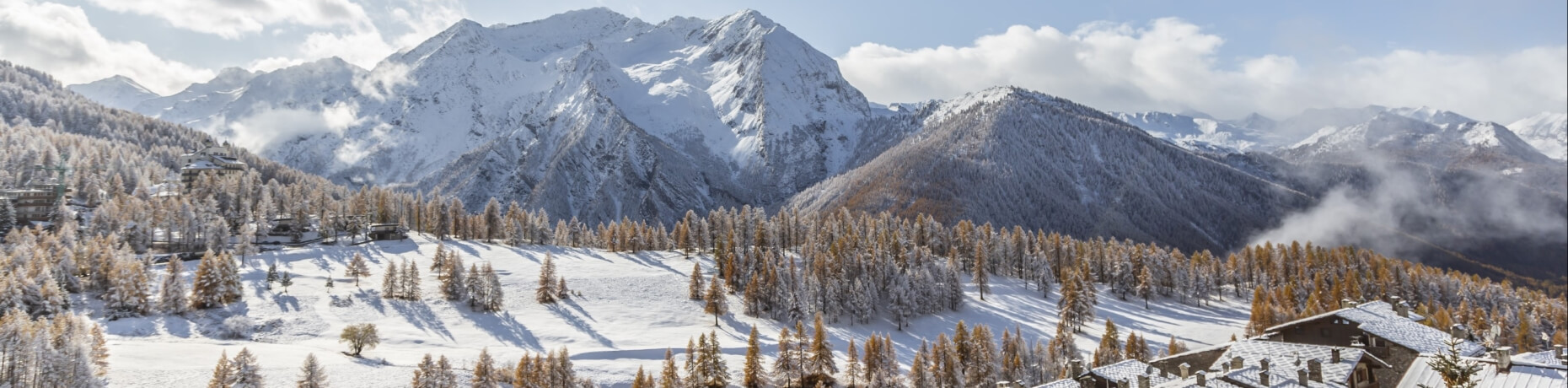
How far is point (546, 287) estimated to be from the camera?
115m

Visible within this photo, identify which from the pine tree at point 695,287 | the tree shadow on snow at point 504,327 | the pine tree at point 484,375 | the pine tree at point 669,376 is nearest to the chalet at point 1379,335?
the pine tree at point 669,376

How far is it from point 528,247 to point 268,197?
49.7 meters

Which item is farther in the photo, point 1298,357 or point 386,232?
point 386,232

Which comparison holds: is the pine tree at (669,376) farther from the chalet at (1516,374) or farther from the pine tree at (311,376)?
the chalet at (1516,374)

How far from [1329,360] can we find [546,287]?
93.2 m

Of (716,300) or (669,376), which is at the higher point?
(716,300)

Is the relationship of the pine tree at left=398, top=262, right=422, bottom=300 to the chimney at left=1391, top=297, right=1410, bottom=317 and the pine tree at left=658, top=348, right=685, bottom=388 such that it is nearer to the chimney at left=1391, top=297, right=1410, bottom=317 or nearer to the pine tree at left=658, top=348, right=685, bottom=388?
the pine tree at left=658, top=348, right=685, bottom=388

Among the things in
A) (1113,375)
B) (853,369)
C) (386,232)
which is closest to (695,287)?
(853,369)

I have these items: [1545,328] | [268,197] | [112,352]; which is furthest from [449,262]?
[1545,328]

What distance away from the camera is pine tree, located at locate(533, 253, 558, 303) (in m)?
114

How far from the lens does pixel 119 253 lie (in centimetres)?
10475

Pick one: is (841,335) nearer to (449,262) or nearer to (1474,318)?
(449,262)

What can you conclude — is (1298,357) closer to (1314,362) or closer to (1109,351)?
(1314,362)

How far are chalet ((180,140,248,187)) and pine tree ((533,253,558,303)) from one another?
10527 centimetres
